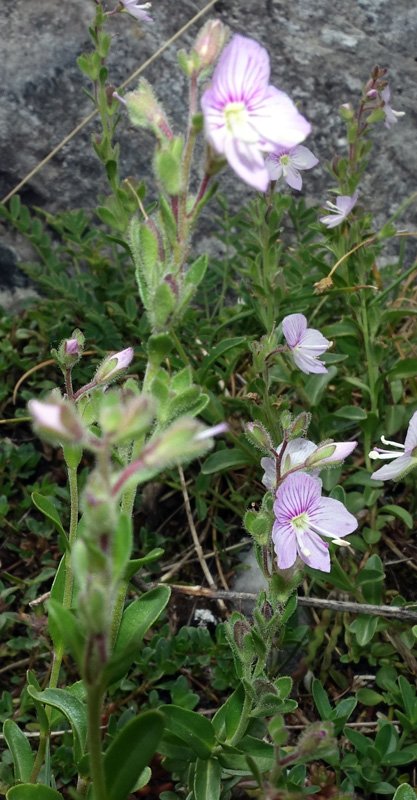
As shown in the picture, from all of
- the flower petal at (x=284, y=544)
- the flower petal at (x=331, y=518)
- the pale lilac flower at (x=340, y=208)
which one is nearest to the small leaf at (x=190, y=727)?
the flower petal at (x=284, y=544)

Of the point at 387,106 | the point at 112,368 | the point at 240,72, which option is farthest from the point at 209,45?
the point at 387,106

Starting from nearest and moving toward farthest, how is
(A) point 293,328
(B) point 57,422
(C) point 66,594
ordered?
(B) point 57,422, (C) point 66,594, (A) point 293,328

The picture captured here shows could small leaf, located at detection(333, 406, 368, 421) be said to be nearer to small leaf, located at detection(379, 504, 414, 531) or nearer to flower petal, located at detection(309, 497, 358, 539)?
small leaf, located at detection(379, 504, 414, 531)

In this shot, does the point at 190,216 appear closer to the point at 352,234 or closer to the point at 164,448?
the point at 164,448

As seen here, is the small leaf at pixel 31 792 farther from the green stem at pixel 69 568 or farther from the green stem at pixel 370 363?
the green stem at pixel 370 363

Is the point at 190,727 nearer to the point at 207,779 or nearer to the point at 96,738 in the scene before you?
the point at 207,779

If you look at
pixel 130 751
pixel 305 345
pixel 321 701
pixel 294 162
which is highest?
pixel 294 162
